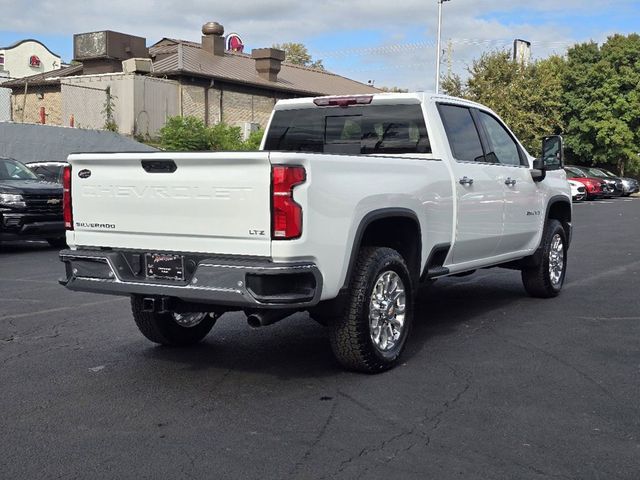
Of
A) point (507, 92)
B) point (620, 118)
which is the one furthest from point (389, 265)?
point (620, 118)

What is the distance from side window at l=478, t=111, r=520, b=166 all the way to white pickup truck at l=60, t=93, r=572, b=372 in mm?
392

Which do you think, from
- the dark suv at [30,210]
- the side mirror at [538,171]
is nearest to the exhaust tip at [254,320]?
the side mirror at [538,171]

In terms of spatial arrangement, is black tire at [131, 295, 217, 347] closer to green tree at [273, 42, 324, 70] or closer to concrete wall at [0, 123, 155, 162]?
concrete wall at [0, 123, 155, 162]

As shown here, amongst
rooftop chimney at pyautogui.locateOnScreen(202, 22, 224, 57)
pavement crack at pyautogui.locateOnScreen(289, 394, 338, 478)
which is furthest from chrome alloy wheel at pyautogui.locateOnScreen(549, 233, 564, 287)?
rooftop chimney at pyautogui.locateOnScreen(202, 22, 224, 57)

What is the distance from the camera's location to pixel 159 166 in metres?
5.23

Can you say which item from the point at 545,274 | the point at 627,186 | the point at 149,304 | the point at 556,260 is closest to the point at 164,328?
the point at 149,304

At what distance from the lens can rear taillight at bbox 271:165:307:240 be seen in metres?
4.77

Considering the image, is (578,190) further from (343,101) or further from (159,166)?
(159,166)

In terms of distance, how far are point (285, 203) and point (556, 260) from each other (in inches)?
200

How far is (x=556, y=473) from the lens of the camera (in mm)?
3918

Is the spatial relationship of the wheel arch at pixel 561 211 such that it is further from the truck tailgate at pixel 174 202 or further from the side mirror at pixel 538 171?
the truck tailgate at pixel 174 202

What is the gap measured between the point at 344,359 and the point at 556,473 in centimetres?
191

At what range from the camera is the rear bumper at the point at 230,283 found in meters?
4.80

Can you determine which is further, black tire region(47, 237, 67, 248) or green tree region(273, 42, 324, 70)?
green tree region(273, 42, 324, 70)
